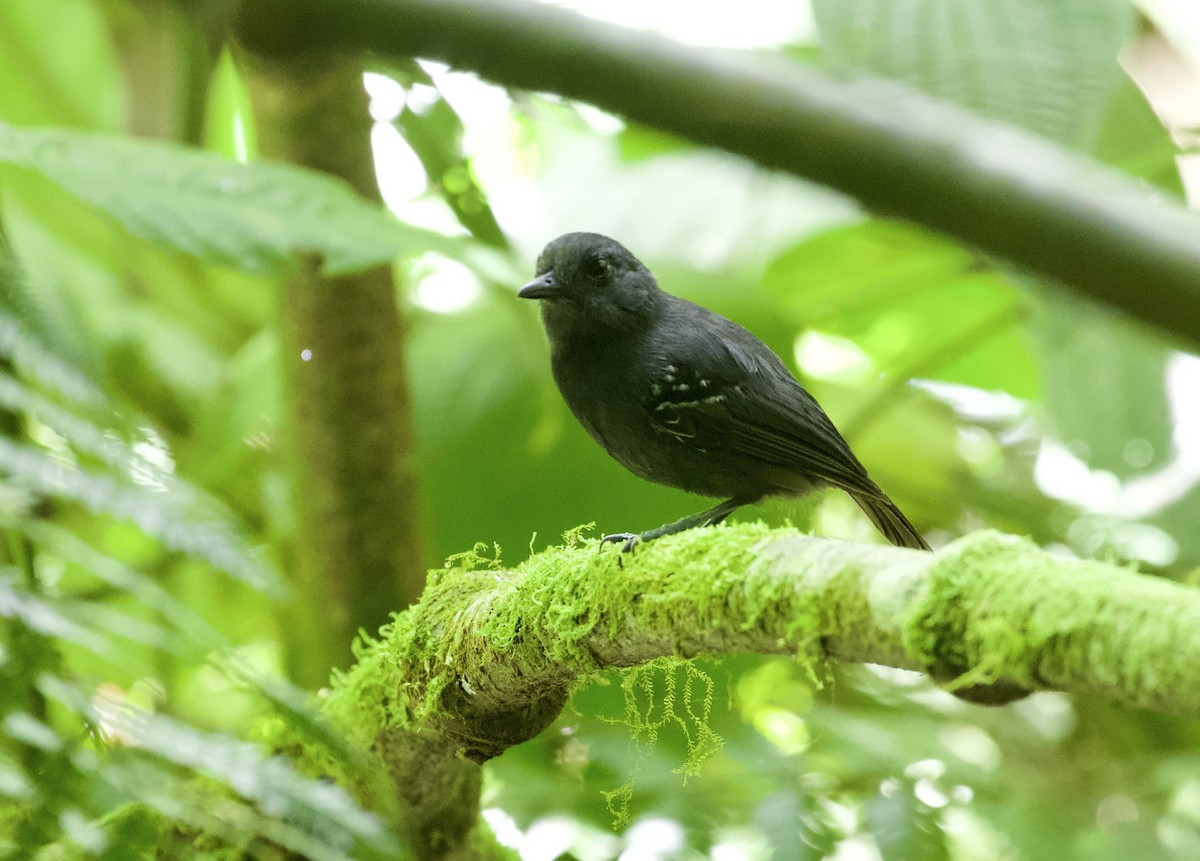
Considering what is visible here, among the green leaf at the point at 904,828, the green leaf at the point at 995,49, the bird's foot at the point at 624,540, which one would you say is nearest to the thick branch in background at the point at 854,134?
the green leaf at the point at 995,49

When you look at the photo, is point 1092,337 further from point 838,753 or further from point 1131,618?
point 1131,618

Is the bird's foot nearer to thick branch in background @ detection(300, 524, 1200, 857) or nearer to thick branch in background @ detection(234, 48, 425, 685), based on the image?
thick branch in background @ detection(300, 524, 1200, 857)

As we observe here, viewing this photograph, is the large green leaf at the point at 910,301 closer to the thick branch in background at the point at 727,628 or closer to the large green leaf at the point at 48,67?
the thick branch in background at the point at 727,628

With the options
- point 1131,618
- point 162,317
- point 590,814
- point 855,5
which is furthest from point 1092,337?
point 162,317

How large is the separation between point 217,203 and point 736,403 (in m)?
0.90

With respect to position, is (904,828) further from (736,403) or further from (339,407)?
(339,407)

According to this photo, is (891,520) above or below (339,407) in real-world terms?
above

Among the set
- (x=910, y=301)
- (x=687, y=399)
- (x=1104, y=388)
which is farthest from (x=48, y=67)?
(x=1104, y=388)

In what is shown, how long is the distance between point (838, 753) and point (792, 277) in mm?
1200

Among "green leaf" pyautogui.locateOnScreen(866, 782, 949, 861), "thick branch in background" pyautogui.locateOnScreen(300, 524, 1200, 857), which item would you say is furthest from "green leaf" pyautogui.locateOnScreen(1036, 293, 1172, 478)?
"thick branch in background" pyautogui.locateOnScreen(300, 524, 1200, 857)

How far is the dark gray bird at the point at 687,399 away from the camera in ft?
6.02

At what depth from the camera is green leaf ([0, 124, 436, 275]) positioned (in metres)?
1.67

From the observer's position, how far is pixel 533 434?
218 centimetres

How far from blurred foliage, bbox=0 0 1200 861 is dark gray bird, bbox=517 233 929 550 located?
0.35 ft
